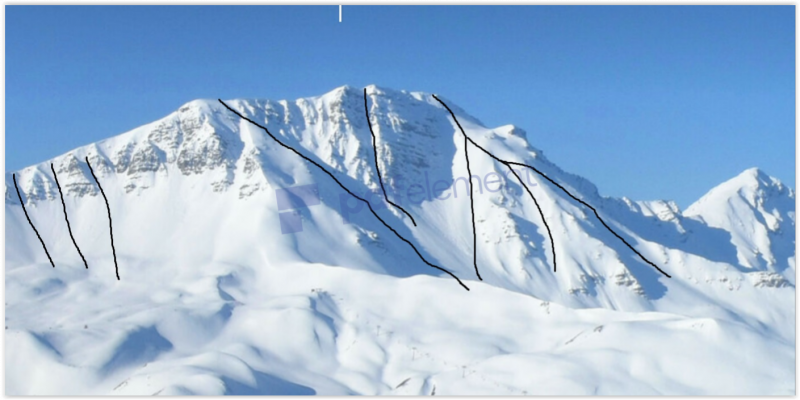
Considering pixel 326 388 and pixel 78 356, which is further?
pixel 78 356

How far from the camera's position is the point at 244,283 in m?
190

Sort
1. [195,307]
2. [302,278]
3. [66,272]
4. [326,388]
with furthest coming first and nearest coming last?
[66,272] < [302,278] < [195,307] < [326,388]

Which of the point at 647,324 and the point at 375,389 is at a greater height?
the point at 647,324

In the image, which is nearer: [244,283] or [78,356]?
[78,356]

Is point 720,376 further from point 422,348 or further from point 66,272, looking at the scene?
point 66,272

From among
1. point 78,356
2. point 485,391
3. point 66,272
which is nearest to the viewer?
point 485,391

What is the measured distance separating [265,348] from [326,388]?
24973 millimetres

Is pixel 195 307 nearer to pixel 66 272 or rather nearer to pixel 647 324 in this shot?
pixel 66 272

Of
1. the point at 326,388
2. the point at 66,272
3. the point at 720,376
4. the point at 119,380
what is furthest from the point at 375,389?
the point at 66,272

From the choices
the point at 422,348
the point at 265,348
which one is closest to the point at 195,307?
the point at 265,348

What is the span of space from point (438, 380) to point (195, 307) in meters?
70.2

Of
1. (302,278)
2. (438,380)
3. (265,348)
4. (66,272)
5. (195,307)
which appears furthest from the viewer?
(66,272)

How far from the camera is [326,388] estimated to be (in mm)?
114062

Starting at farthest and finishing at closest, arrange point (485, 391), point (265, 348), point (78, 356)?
point (265, 348), point (78, 356), point (485, 391)
